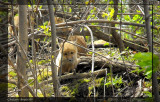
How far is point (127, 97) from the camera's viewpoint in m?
3.94

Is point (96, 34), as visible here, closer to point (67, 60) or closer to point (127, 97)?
point (67, 60)

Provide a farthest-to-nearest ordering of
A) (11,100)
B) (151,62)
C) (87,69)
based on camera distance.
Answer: (87,69) < (11,100) < (151,62)

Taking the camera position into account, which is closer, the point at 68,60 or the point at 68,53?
the point at 68,60

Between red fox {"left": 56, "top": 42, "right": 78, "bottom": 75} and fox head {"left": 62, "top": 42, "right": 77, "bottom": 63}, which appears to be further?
fox head {"left": 62, "top": 42, "right": 77, "bottom": 63}

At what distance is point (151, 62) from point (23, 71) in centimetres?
216

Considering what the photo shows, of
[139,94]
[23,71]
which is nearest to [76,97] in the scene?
[139,94]

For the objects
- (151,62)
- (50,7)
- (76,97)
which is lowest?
(76,97)

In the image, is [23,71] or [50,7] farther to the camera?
[23,71]

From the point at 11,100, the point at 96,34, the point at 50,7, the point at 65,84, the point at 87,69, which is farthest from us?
the point at 96,34

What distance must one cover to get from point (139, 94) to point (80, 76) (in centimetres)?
179

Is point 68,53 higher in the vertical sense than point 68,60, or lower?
higher

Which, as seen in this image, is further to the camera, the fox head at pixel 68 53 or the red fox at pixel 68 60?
the fox head at pixel 68 53

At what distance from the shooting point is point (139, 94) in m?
3.71

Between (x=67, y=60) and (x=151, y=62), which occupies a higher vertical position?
(x=151, y=62)
